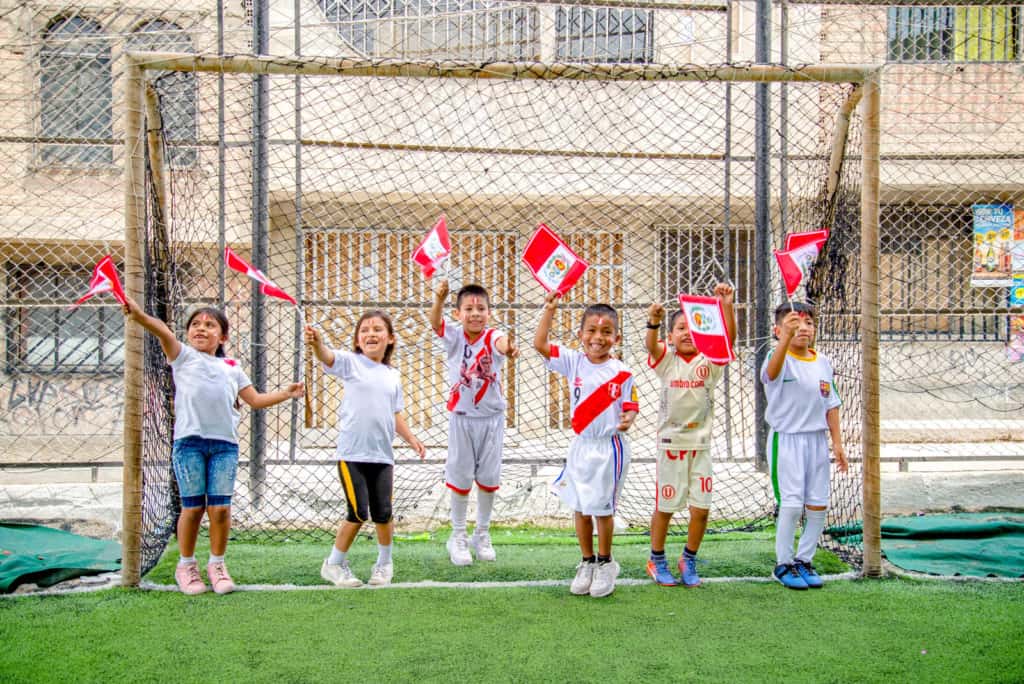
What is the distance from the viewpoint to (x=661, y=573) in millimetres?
3902

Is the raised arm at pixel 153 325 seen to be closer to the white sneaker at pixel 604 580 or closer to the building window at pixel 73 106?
the white sneaker at pixel 604 580

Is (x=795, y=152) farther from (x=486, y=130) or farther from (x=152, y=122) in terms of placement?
(x=152, y=122)

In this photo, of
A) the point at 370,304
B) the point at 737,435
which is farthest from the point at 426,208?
the point at 737,435

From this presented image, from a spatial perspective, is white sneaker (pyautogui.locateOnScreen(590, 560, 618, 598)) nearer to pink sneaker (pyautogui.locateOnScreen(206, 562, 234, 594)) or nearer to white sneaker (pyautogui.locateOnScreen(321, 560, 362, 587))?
white sneaker (pyautogui.locateOnScreen(321, 560, 362, 587))

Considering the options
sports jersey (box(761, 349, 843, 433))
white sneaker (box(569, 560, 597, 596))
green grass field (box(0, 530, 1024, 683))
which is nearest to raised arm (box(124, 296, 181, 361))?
green grass field (box(0, 530, 1024, 683))

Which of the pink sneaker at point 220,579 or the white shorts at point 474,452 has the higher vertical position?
the white shorts at point 474,452

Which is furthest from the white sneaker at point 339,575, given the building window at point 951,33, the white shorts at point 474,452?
the building window at point 951,33

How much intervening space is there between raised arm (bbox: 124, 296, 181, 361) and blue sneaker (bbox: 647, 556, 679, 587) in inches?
95.2

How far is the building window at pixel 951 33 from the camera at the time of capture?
668 centimetres

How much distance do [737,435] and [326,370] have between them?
12.4 feet

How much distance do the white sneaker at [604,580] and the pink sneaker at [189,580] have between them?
1.74 meters

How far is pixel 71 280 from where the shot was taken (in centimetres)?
782

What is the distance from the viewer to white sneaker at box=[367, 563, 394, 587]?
3.86 meters

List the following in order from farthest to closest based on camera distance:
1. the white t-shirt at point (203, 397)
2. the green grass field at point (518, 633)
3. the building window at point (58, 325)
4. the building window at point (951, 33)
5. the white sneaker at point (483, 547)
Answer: the building window at point (58, 325) < the building window at point (951, 33) < the white sneaker at point (483, 547) < the white t-shirt at point (203, 397) < the green grass field at point (518, 633)
